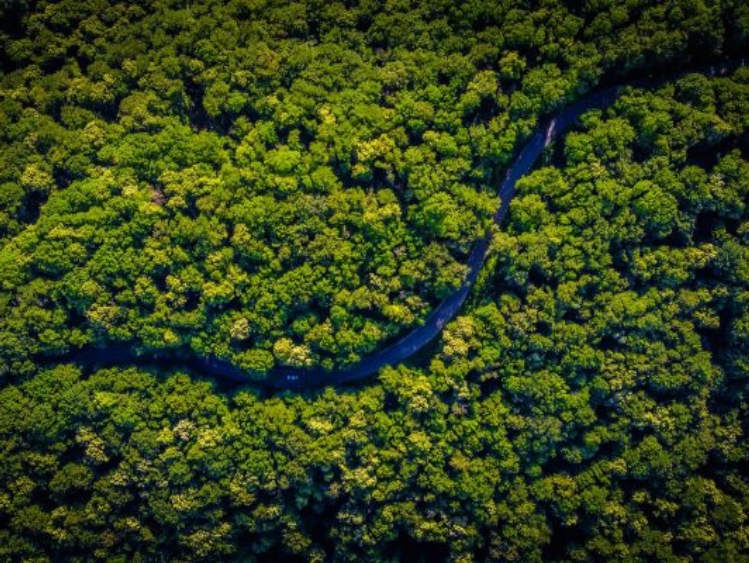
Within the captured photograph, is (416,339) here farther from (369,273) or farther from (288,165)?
(288,165)

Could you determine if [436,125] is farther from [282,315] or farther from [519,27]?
[282,315]

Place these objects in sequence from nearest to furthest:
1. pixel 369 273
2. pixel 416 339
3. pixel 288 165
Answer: pixel 288 165 < pixel 369 273 < pixel 416 339

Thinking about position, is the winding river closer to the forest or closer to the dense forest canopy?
the forest

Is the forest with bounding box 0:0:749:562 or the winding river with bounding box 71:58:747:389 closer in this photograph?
the forest with bounding box 0:0:749:562

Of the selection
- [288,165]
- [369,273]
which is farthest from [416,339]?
[288,165]

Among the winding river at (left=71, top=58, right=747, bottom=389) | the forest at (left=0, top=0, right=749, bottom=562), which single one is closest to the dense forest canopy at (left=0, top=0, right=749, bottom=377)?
the forest at (left=0, top=0, right=749, bottom=562)

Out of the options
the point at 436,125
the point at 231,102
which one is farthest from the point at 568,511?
the point at 231,102
